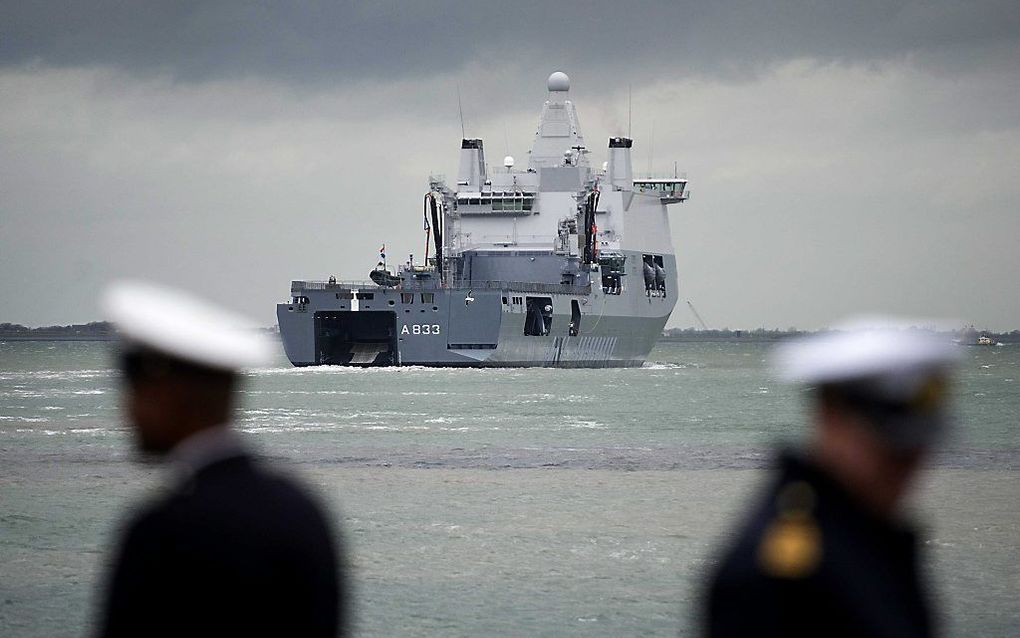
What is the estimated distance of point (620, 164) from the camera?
7169 cm

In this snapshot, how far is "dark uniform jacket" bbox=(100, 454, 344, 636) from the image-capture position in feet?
9.50

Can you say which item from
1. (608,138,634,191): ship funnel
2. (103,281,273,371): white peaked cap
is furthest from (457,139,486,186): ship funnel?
(103,281,273,371): white peaked cap

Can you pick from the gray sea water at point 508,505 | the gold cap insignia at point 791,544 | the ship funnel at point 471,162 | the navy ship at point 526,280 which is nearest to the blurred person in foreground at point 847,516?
the gold cap insignia at point 791,544

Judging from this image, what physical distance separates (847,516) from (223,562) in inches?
43.3

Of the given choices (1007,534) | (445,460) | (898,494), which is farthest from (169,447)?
(445,460)

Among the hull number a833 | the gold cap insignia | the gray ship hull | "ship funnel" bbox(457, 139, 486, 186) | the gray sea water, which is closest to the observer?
the gold cap insignia

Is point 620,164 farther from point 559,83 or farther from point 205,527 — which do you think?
point 205,527

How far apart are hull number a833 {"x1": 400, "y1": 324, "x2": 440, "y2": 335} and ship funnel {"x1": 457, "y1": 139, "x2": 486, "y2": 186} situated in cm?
1446

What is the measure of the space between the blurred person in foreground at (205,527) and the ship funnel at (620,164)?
224 ft

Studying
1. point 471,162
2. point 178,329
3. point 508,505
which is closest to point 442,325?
point 471,162

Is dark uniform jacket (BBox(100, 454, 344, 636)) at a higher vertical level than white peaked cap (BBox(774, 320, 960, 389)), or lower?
lower

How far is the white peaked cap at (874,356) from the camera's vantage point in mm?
2660

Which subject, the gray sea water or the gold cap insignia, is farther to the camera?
the gray sea water

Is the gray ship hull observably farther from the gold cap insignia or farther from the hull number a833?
the gold cap insignia
